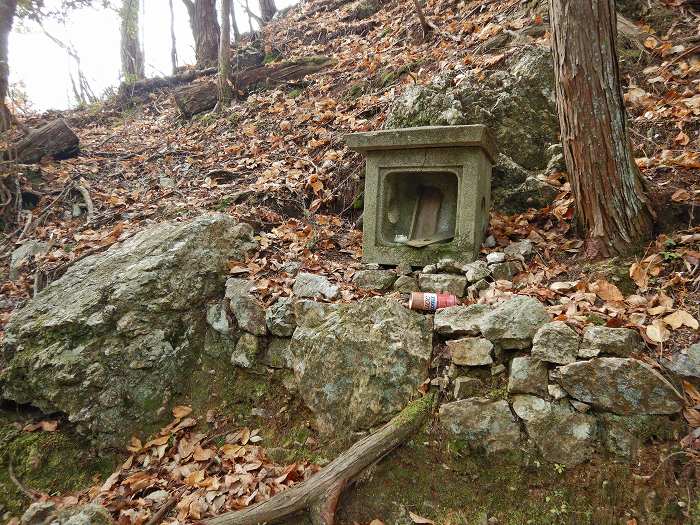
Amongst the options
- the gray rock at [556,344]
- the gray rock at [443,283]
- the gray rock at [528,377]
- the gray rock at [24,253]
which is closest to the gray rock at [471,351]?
the gray rock at [528,377]

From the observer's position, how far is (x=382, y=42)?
28.0 ft

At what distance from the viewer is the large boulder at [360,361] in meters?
2.98

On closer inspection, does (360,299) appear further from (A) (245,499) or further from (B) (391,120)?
(B) (391,120)

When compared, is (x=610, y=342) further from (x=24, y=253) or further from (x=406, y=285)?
(x=24, y=253)

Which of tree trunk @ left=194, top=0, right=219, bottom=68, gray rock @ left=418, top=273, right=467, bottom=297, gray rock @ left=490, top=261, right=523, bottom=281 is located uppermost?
tree trunk @ left=194, top=0, right=219, bottom=68

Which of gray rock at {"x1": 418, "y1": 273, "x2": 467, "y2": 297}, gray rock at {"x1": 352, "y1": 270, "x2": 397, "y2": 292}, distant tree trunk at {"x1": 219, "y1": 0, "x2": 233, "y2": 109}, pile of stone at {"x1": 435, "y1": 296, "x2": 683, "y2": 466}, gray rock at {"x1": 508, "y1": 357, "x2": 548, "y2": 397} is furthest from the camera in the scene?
distant tree trunk at {"x1": 219, "y1": 0, "x2": 233, "y2": 109}

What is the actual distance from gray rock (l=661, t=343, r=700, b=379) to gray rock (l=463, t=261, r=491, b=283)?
1.34m

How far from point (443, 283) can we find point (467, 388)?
3.25 ft

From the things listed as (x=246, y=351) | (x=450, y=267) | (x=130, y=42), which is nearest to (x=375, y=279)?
(x=450, y=267)

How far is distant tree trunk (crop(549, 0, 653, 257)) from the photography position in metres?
3.29

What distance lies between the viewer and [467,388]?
278 centimetres

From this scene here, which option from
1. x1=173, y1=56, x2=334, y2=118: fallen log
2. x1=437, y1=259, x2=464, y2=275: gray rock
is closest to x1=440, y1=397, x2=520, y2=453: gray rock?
x1=437, y1=259, x2=464, y2=275: gray rock

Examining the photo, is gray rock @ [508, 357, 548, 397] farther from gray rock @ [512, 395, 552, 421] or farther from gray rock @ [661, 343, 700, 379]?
gray rock @ [661, 343, 700, 379]

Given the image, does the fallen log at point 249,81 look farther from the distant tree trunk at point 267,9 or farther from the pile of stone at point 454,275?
the distant tree trunk at point 267,9
